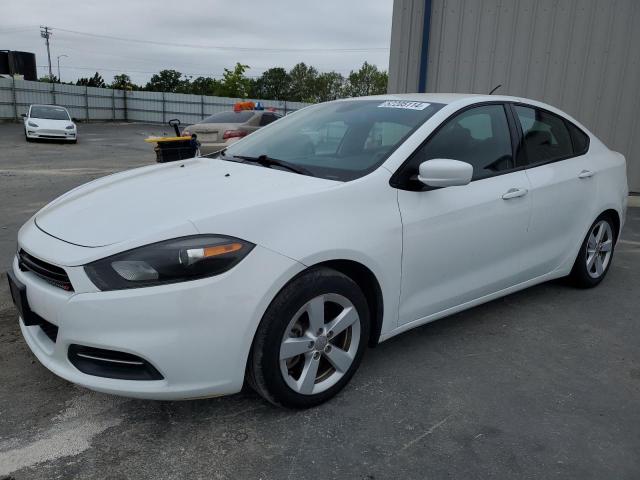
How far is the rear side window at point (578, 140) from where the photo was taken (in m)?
4.12

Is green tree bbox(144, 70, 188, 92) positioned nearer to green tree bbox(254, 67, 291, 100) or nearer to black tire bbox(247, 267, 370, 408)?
green tree bbox(254, 67, 291, 100)

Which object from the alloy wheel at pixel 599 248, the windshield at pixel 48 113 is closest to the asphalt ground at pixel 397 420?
the alloy wheel at pixel 599 248

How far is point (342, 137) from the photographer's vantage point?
332cm

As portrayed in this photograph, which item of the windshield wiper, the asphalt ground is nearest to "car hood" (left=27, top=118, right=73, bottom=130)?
the asphalt ground

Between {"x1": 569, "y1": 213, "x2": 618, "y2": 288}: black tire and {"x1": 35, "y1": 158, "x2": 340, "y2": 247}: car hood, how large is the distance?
95.9 inches

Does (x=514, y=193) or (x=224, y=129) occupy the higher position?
(x=514, y=193)

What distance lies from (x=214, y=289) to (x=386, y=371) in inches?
49.7

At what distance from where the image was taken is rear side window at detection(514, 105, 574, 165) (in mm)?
3699

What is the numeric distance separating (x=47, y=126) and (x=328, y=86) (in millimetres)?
81706

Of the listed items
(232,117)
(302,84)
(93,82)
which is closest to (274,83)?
Answer: (302,84)

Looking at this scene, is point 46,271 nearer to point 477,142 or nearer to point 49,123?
point 477,142

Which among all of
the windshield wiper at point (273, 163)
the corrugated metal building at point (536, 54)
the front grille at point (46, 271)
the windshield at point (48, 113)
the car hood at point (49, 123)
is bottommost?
the car hood at point (49, 123)

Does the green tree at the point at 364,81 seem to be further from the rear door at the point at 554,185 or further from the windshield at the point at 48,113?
the rear door at the point at 554,185

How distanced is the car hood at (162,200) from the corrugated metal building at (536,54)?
21.3ft
